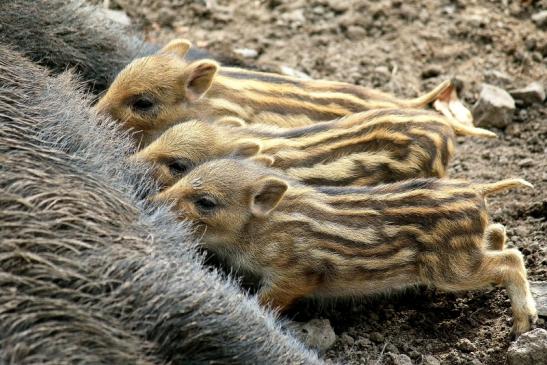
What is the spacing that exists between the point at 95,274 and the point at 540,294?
2059mm

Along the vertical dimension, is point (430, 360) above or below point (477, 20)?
below

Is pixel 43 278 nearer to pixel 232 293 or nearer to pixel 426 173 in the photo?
pixel 232 293

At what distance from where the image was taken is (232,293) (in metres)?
3.31

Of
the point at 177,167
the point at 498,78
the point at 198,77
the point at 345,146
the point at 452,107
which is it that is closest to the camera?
the point at 177,167

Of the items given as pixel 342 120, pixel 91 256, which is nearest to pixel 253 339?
pixel 91 256

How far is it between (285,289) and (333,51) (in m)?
2.82

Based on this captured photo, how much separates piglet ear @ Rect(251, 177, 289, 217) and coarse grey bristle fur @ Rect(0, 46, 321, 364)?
0.51 meters

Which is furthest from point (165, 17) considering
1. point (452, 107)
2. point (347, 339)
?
point (347, 339)

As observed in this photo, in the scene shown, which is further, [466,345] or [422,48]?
[422,48]

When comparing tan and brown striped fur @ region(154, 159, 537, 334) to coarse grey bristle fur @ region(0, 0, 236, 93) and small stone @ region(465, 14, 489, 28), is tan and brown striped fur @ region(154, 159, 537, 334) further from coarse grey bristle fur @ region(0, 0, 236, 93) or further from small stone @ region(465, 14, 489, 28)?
small stone @ region(465, 14, 489, 28)

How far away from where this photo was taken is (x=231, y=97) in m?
4.98

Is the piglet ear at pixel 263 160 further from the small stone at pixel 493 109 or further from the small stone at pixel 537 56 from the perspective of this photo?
the small stone at pixel 537 56

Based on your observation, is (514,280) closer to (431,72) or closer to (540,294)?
(540,294)

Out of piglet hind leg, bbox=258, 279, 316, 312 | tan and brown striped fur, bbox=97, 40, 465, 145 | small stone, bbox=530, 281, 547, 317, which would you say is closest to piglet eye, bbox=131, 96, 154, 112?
tan and brown striped fur, bbox=97, 40, 465, 145
